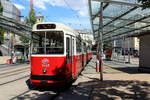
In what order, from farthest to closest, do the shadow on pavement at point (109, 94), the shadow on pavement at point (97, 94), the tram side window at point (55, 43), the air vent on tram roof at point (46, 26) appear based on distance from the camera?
1. the air vent on tram roof at point (46, 26)
2. the tram side window at point (55, 43)
3. the shadow on pavement at point (97, 94)
4. the shadow on pavement at point (109, 94)

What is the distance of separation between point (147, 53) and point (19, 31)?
19896 millimetres

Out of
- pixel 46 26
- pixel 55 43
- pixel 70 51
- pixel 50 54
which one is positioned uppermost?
pixel 46 26

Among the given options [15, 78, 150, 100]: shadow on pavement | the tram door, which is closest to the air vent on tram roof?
the tram door

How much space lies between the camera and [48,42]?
12.1 m

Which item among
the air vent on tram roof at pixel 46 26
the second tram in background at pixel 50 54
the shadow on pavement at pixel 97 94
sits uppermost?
the air vent on tram roof at pixel 46 26

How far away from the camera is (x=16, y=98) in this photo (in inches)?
410

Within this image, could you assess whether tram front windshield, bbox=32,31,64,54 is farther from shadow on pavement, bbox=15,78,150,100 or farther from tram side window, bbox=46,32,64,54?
shadow on pavement, bbox=15,78,150,100

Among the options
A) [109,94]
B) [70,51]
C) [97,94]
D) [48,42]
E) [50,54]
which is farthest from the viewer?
[70,51]

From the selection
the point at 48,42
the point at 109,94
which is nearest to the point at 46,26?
the point at 48,42

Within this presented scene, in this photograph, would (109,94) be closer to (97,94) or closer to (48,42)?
(97,94)

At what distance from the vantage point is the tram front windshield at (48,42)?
11961 millimetres

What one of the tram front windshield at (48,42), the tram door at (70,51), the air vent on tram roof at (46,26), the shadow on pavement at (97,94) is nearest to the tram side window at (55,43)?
the tram front windshield at (48,42)

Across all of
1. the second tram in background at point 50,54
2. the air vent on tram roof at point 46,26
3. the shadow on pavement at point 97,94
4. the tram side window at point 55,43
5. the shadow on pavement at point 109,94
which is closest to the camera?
the shadow on pavement at point 109,94

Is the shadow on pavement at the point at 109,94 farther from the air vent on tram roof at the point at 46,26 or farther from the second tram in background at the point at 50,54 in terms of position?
the air vent on tram roof at the point at 46,26
